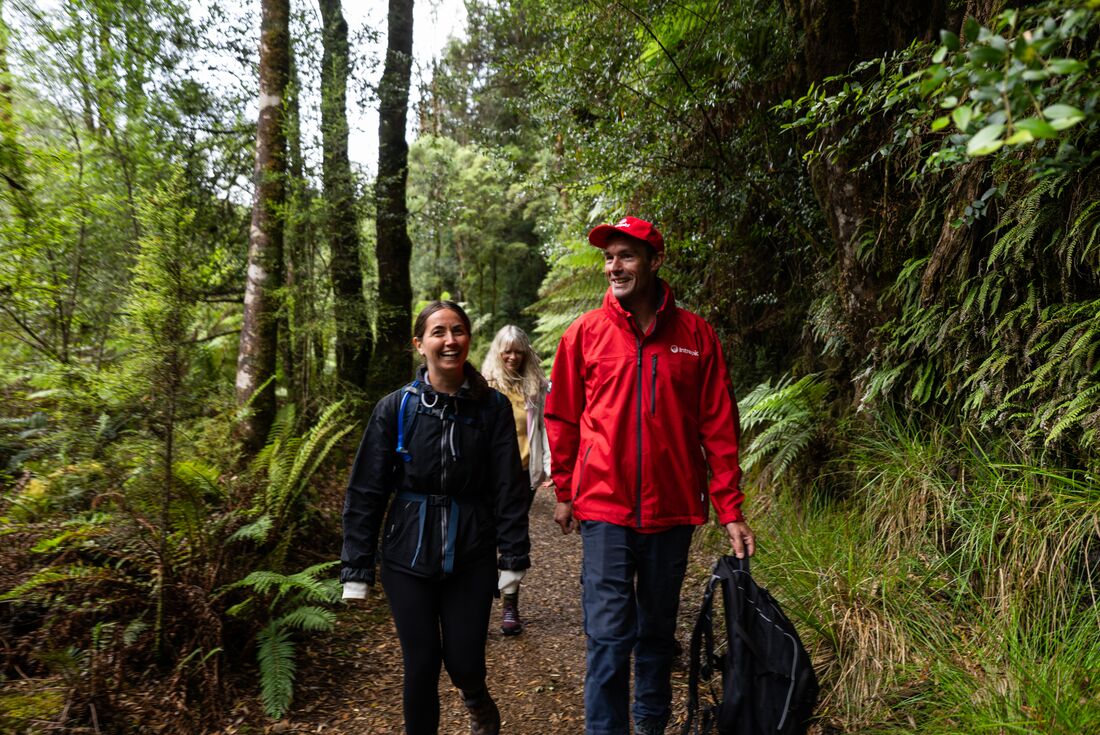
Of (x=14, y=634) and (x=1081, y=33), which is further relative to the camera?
(x=14, y=634)

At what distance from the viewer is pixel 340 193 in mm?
7344

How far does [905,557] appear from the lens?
339cm

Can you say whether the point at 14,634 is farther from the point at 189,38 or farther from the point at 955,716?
the point at 189,38

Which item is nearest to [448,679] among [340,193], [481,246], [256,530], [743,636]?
[256,530]

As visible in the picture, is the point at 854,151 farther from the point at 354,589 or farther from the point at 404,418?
the point at 354,589

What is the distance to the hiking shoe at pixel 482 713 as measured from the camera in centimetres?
288

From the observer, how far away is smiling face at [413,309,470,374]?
9.46ft

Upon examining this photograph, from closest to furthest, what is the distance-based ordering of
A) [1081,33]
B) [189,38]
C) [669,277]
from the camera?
[1081,33]
[189,38]
[669,277]

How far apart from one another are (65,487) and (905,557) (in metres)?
5.36

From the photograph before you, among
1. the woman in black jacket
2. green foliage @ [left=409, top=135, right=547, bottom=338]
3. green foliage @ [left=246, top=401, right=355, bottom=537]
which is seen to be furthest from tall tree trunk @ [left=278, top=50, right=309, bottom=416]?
green foliage @ [left=409, top=135, right=547, bottom=338]

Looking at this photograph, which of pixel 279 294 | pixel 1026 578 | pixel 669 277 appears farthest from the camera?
pixel 669 277

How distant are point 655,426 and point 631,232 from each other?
0.91 m

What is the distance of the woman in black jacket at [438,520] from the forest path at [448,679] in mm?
915

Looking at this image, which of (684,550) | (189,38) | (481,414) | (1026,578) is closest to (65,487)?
(481,414)
